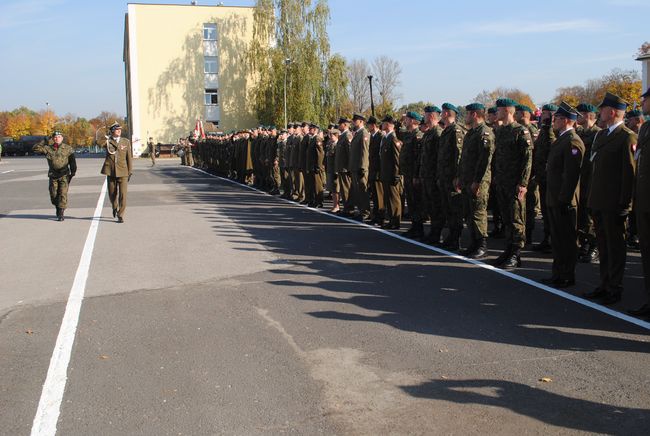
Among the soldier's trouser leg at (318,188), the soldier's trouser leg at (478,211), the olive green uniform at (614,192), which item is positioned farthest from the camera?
the soldier's trouser leg at (318,188)

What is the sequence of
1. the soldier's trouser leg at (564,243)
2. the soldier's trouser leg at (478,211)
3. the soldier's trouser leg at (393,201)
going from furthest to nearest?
the soldier's trouser leg at (393,201) < the soldier's trouser leg at (478,211) < the soldier's trouser leg at (564,243)

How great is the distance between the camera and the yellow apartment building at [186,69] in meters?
61.4

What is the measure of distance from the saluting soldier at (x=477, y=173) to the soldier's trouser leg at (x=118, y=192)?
26.0 feet

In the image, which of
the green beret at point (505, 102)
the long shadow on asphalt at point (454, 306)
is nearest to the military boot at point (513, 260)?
the long shadow on asphalt at point (454, 306)

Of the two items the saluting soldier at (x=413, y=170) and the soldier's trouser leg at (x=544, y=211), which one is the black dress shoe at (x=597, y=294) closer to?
the soldier's trouser leg at (x=544, y=211)

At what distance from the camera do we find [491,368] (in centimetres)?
486

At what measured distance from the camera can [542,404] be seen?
13.8ft

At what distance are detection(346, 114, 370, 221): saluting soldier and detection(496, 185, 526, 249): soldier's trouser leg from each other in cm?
540

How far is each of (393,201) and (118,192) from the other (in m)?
6.16

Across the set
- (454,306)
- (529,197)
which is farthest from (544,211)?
(454,306)

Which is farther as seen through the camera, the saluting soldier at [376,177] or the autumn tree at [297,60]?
the autumn tree at [297,60]

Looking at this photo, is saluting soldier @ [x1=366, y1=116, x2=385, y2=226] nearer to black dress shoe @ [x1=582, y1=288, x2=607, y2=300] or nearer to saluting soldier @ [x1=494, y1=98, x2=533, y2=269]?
saluting soldier @ [x1=494, y1=98, x2=533, y2=269]

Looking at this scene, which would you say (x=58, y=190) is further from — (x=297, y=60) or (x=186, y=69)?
(x=186, y=69)

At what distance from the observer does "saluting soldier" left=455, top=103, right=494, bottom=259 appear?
9078 millimetres
